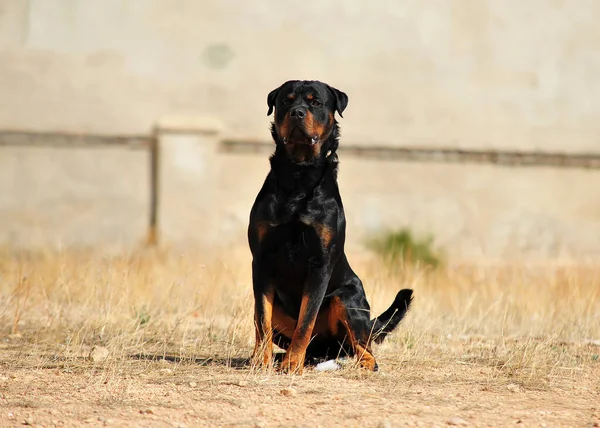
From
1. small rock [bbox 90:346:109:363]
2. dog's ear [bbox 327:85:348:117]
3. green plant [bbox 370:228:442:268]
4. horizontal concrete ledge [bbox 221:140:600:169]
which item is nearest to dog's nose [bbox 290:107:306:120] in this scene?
dog's ear [bbox 327:85:348:117]

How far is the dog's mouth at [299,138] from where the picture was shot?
4.87m

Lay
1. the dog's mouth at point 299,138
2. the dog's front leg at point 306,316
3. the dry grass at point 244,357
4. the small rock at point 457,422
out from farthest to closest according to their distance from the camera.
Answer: the dog's mouth at point 299,138 < the dog's front leg at point 306,316 < the dry grass at point 244,357 < the small rock at point 457,422

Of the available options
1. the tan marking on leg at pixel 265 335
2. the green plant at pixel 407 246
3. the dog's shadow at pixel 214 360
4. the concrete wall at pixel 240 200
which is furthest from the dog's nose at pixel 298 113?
the concrete wall at pixel 240 200

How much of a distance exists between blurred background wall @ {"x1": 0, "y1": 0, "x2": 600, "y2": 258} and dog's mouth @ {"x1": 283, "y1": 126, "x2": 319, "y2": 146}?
859 cm

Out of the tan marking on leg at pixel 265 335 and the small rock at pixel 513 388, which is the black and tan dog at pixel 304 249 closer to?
the tan marking on leg at pixel 265 335

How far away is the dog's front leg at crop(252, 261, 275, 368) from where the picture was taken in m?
4.81

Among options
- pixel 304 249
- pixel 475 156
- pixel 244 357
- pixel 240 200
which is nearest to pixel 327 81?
pixel 240 200

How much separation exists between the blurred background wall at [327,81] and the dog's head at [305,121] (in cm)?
845

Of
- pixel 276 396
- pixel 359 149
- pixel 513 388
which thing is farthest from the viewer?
pixel 359 149

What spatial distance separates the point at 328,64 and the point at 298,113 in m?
9.28

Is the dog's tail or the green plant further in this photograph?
the green plant

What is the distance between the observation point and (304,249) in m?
4.82

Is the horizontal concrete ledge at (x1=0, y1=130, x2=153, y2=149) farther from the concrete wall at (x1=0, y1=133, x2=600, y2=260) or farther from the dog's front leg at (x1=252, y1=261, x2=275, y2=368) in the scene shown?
the dog's front leg at (x1=252, y1=261, x2=275, y2=368)

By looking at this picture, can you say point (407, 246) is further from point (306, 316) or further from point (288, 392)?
point (288, 392)
